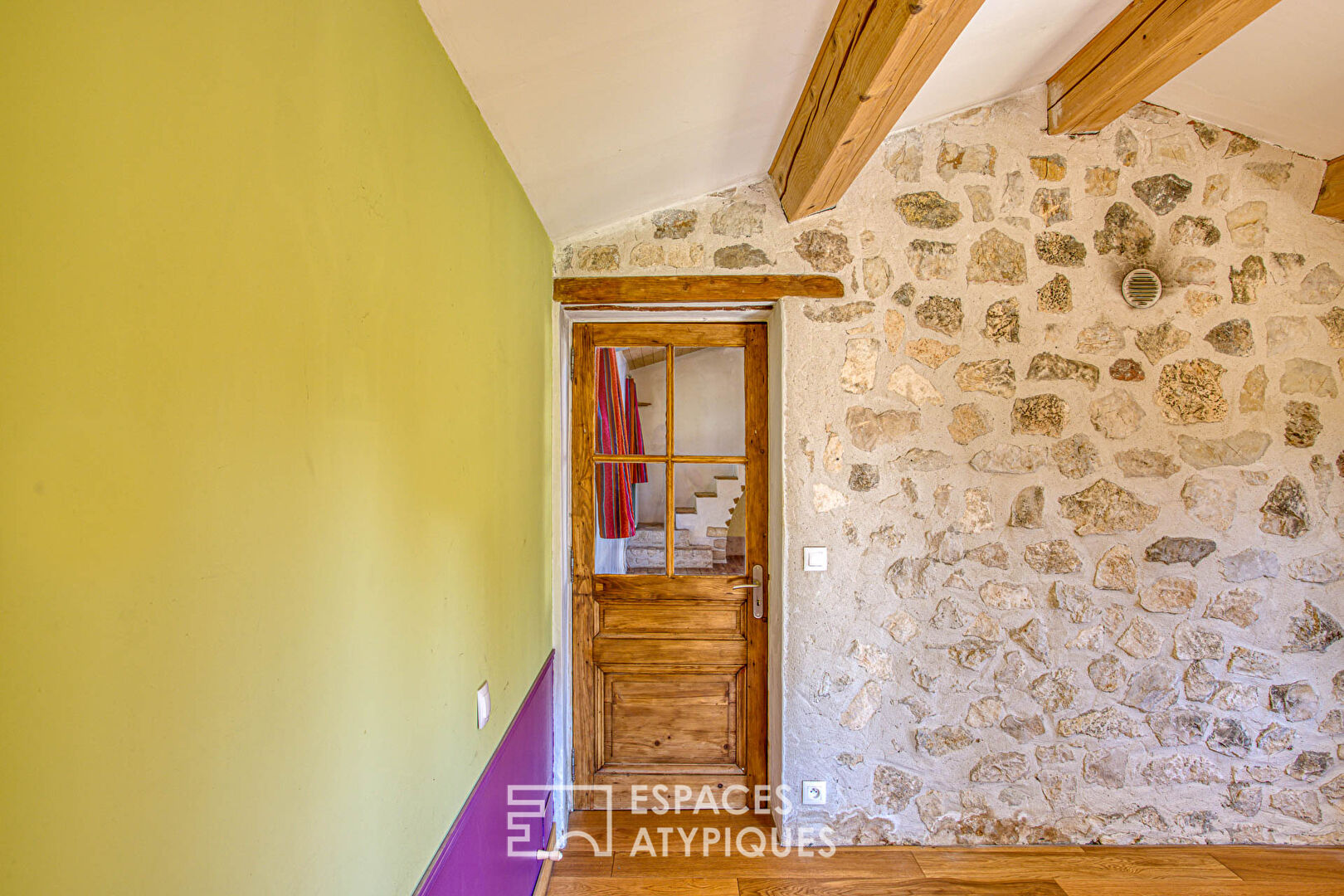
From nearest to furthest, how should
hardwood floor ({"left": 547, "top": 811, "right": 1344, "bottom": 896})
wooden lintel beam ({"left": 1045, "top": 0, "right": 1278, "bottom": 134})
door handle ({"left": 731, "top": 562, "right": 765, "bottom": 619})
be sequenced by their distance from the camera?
1. wooden lintel beam ({"left": 1045, "top": 0, "right": 1278, "bottom": 134})
2. hardwood floor ({"left": 547, "top": 811, "right": 1344, "bottom": 896})
3. door handle ({"left": 731, "top": 562, "right": 765, "bottom": 619})

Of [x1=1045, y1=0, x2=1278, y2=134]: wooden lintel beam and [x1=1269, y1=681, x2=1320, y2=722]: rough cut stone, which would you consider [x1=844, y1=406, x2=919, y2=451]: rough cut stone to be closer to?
[x1=1045, y1=0, x2=1278, y2=134]: wooden lintel beam

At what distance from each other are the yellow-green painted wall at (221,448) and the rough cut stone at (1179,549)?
102 inches

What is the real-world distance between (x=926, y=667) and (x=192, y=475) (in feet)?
8.16

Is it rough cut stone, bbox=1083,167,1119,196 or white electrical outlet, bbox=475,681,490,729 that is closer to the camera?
white electrical outlet, bbox=475,681,490,729

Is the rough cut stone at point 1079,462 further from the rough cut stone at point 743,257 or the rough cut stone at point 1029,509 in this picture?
the rough cut stone at point 743,257

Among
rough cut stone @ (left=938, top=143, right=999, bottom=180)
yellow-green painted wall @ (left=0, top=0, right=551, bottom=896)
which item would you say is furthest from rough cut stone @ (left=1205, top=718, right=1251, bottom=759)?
yellow-green painted wall @ (left=0, top=0, right=551, bottom=896)

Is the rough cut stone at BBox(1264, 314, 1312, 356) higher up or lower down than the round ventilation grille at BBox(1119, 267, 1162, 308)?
lower down

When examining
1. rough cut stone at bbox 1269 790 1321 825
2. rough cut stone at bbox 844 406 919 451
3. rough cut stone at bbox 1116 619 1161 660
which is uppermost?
rough cut stone at bbox 844 406 919 451

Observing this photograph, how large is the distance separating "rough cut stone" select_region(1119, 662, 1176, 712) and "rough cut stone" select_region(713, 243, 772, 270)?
2140mm

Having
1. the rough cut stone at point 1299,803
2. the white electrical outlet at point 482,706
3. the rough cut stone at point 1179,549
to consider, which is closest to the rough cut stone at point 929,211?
the rough cut stone at point 1179,549

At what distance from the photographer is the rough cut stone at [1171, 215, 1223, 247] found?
249 centimetres

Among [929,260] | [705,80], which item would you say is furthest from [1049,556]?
[705,80]

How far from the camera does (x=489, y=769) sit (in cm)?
161

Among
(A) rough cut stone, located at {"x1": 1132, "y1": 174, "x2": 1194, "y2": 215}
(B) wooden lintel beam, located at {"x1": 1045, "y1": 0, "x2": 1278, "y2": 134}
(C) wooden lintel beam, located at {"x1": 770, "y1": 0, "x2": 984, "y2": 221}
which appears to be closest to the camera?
(C) wooden lintel beam, located at {"x1": 770, "y1": 0, "x2": 984, "y2": 221}
